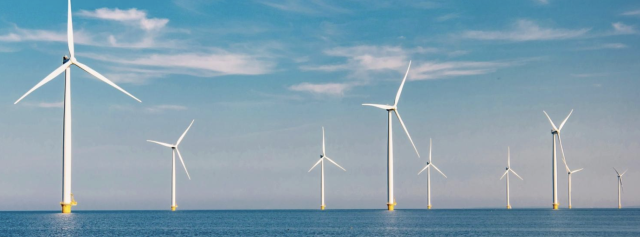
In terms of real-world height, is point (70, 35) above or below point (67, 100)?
above

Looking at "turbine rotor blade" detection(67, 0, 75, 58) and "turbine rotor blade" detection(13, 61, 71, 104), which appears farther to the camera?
"turbine rotor blade" detection(67, 0, 75, 58)

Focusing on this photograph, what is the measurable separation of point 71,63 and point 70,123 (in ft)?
35.4

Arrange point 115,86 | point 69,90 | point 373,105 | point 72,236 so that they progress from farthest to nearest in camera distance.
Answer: point 373,105
point 69,90
point 115,86
point 72,236

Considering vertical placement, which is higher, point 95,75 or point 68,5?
point 68,5

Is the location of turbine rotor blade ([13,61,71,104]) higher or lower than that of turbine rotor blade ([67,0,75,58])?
lower

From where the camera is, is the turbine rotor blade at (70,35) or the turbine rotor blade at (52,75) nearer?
the turbine rotor blade at (52,75)

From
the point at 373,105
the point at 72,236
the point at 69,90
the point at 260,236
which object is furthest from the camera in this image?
the point at 373,105

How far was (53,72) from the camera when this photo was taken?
11831 centimetres

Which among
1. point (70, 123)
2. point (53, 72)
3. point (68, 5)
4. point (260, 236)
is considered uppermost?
point (68, 5)

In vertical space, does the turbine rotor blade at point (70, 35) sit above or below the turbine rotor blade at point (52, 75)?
above

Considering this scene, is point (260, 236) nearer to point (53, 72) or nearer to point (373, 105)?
point (53, 72)

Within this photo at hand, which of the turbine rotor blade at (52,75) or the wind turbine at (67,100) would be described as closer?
the turbine rotor blade at (52,75)

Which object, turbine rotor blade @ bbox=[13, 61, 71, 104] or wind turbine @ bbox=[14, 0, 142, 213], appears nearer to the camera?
turbine rotor blade @ bbox=[13, 61, 71, 104]

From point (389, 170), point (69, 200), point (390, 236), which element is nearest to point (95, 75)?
point (69, 200)
